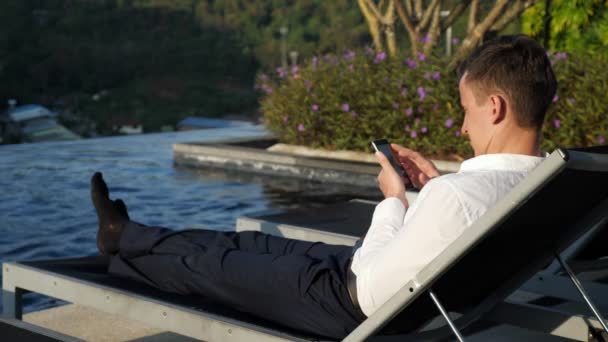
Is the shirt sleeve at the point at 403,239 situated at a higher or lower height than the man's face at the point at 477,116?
lower

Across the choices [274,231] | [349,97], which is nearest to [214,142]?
[349,97]

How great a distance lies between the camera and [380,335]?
2.70 metres

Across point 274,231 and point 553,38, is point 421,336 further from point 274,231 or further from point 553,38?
point 553,38

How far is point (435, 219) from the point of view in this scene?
2402 millimetres

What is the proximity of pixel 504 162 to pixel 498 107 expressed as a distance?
161 mm

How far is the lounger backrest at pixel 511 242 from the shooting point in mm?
2188

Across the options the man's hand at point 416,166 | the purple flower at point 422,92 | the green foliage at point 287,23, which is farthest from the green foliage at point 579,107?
the green foliage at point 287,23

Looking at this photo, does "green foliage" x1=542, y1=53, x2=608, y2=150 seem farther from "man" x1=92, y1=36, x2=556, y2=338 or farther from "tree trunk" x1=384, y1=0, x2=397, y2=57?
"man" x1=92, y1=36, x2=556, y2=338

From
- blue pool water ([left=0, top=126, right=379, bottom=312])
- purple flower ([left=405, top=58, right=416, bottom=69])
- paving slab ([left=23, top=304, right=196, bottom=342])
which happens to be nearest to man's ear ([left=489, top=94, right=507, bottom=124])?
paving slab ([left=23, top=304, right=196, bottom=342])

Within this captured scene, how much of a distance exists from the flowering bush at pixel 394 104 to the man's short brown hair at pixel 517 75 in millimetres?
6707

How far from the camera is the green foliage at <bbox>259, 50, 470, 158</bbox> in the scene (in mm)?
9539

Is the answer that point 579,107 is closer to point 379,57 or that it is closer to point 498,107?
point 379,57

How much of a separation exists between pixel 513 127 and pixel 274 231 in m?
2.15

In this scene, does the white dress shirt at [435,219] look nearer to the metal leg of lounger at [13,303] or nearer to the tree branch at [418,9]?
the metal leg of lounger at [13,303]
